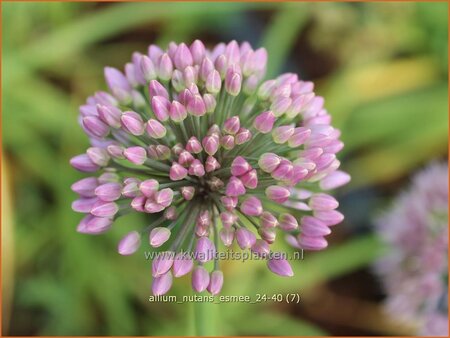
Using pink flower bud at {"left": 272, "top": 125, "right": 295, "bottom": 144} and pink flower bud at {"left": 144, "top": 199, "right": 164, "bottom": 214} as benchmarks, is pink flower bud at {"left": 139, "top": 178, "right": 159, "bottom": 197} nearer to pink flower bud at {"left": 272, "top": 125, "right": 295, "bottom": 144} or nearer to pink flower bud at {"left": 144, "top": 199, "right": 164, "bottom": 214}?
pink flower bud at {"left": 144, "top": 199, "right": 164, "bottom": 214}

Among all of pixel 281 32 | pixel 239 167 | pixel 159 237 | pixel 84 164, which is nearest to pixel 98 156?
pixel 84 164

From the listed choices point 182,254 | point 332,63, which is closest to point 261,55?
point 182,254

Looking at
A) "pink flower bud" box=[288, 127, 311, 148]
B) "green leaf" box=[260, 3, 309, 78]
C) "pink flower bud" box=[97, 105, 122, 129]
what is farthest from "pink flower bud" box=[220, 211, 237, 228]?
"green leaf" box=[260, 3, 309, 78]

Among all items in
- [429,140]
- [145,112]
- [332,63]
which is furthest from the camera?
A: [332,63]

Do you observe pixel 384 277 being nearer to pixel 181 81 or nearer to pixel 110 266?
pixel 110 266

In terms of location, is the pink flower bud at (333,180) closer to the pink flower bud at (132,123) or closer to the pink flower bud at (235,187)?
the pink flower bud at (235,187)

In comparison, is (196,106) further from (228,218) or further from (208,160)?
(228,218)

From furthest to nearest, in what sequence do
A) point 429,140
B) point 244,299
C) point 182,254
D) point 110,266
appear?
1. point 429,140
2. point 110,266
3. point 244,299
4. point 182,254
